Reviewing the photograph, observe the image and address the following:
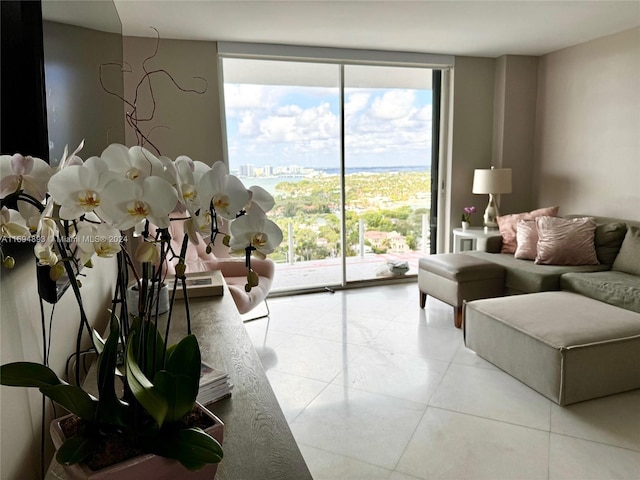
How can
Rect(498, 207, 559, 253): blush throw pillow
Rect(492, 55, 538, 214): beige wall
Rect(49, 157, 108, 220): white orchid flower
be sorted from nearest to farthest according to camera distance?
Rect(49, 157, 108, 220): white orchid flower, Rect(498, 207, 559, 253): blush throw pillow, Rect(492, 55, 538, 214): beige wall

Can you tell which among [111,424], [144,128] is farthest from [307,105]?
[111,424]

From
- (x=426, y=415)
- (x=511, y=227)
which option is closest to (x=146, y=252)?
(x=426, y=415)

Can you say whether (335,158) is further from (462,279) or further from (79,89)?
(79,89)

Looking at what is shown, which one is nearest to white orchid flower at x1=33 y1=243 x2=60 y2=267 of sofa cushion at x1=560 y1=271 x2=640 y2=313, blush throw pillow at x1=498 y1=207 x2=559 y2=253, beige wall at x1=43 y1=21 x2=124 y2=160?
Result: beige wall at x1=43 y1=21 x2=124 y2=160

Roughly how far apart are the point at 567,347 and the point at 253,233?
222 cm

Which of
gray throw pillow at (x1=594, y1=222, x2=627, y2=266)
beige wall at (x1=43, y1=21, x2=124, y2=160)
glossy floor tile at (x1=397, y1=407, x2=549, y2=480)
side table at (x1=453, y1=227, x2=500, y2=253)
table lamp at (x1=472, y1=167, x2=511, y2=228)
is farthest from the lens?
table lamp at (x1=472, y1=167, x2=511, y2=228)

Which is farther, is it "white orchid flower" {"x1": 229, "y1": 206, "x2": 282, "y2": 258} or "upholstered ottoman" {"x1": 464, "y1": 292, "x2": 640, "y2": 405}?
"upholstered ottoman" {"x1": 464, "y1": 292, "x2": 640, "y2": 405}

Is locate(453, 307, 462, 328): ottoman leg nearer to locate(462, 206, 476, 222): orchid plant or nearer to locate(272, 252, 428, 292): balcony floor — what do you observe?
locate(272, 252, 428, 292): balcony floor

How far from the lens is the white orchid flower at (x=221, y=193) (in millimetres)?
662

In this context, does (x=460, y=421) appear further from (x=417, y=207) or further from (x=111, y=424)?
(x=417, y=207)

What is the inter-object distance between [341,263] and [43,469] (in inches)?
164

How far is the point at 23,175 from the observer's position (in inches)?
25.0

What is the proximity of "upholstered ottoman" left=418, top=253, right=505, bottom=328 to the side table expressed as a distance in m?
0.52

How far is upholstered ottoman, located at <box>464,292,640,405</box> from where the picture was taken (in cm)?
239
